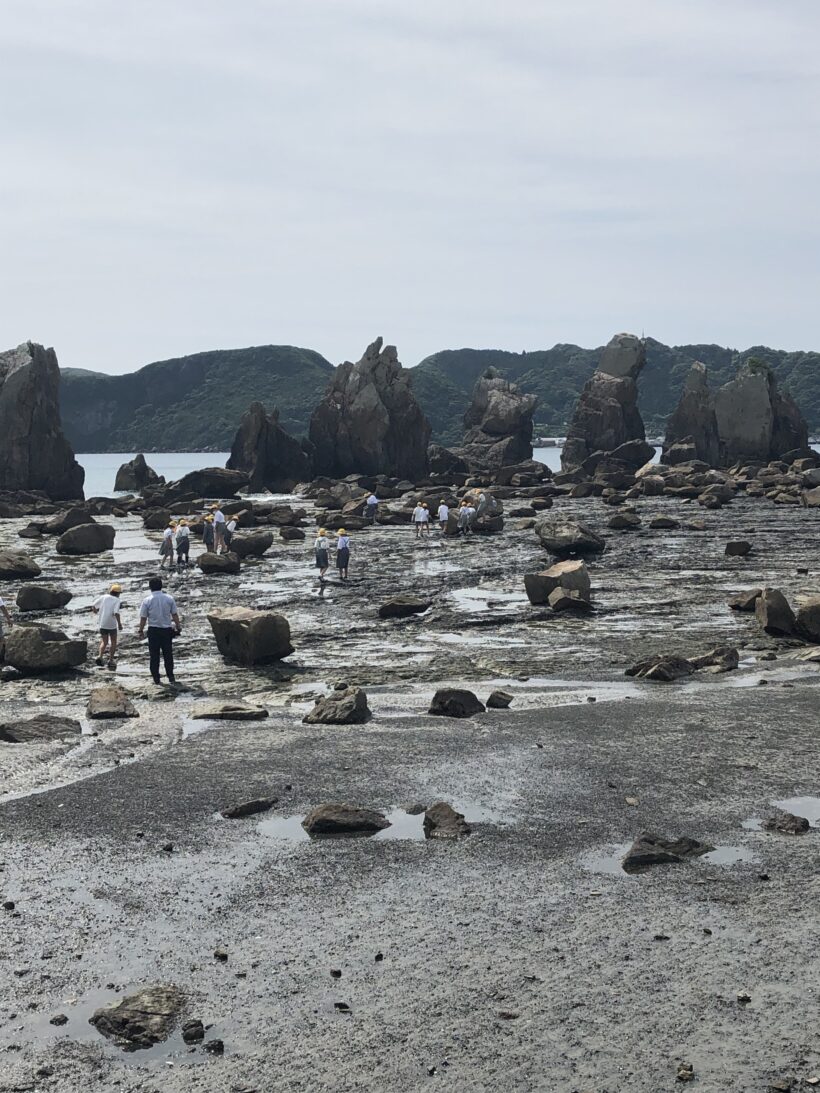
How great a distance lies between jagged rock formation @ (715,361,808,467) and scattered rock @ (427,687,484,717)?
309ft

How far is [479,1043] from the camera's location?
27.3 feet

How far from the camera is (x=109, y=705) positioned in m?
19.1

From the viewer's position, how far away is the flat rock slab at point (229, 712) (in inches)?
740

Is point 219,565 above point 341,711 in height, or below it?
above

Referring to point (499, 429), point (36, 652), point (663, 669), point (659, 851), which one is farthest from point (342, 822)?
point (499, 429)

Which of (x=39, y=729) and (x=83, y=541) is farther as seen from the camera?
(x=83, y=541)

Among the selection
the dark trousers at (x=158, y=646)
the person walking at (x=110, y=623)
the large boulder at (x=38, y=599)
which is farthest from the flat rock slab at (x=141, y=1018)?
the large boulder at (x=38, y=599)

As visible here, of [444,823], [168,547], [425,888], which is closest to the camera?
[425,888]

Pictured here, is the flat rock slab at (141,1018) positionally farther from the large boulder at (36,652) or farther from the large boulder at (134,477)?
the large boulder at (134,477)

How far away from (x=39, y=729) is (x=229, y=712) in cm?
293

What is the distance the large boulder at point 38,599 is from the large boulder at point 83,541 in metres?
16.1

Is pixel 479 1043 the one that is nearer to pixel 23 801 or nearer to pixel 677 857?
pixel 677 857

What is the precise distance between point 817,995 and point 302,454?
92478mm

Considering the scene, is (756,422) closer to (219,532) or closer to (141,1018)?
(219,532)
